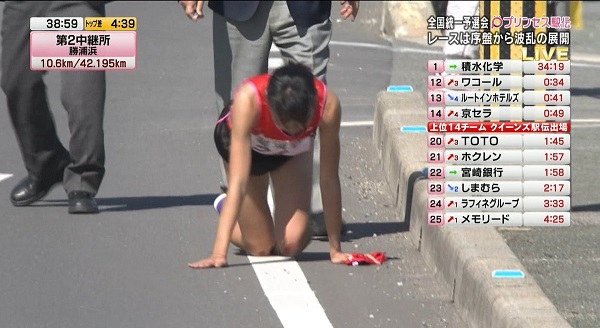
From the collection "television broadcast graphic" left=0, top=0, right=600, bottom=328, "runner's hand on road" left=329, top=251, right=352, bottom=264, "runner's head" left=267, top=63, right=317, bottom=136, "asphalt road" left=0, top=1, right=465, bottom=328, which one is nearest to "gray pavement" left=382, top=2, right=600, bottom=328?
"television broadcast graphic" left=0, top=0, right=600, bottom=328

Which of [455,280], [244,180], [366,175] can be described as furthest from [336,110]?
[366,175]

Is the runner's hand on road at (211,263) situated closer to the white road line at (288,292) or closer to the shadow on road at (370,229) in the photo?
the white road line at (288,292)

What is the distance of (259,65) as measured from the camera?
8430 millimetres

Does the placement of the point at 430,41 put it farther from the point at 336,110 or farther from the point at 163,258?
A: the point at 163,258

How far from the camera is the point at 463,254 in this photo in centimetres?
711

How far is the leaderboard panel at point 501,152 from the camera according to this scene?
768 centimetres

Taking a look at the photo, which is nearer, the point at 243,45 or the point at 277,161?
the point at 277,161

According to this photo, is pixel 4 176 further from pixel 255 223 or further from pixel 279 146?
pixel 279 146

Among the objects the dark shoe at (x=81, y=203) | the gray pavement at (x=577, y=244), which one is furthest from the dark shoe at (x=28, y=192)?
the gray pavement at (x=577, y=244)

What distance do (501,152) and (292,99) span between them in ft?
4.18

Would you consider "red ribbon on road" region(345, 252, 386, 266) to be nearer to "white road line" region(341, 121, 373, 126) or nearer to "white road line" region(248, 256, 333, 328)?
"white road line" region(248, 256, 333, 328)

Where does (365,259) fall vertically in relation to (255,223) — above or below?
below

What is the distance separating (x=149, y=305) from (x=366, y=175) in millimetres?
3362

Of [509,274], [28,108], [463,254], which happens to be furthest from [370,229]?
[28,108]
